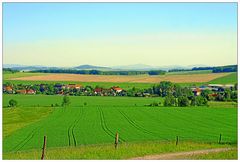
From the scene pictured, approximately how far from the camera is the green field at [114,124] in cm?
1914

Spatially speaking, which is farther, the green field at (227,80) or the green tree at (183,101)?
the green field at (227,80)

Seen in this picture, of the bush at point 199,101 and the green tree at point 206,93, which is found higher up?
the green tree at point 206,93

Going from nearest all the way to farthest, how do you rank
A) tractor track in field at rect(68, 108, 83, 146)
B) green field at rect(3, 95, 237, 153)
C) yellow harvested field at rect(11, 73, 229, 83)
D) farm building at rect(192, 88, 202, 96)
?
tractor track in field at rect(68, 108, 83, 146)
green field at rect(3, 95, 237, 153)
farm building at rect(192, 88, 202, 96)
yellow harvested field at rect(11, 73, 229, 83)

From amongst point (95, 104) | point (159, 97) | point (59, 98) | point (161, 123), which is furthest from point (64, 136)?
point (159, 97)

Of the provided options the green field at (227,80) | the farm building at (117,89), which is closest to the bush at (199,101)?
the green field at (227,80)

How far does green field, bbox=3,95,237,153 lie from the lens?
19141 millimetres

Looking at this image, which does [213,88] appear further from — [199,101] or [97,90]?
[97,90]

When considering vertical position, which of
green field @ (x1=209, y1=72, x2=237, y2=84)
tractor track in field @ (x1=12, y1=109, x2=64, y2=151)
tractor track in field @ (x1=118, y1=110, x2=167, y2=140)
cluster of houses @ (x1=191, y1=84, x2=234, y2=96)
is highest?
green field @ (x1=209, y1=72, x2=237, y2=84)

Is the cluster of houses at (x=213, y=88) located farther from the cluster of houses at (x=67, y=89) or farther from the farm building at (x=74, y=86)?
the farm building at (x=74, y=86)

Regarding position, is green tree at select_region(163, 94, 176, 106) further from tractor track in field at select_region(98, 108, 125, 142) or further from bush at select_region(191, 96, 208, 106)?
tractor track in field at select_region(98, 108, 125, 142)

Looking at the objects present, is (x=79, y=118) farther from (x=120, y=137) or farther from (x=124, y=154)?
(x=124, y=154)

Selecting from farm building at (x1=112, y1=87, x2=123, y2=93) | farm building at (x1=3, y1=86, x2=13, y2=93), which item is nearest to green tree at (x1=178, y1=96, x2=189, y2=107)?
farm building at (x1=112, y1=87, x2=123, y2=93)

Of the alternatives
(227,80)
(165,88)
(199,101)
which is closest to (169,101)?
(199,101)

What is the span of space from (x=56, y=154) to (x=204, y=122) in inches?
727
